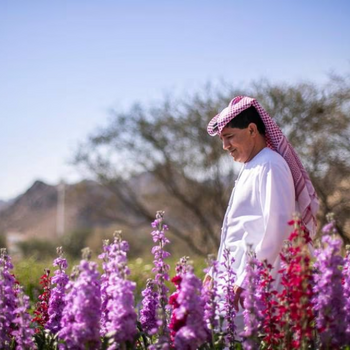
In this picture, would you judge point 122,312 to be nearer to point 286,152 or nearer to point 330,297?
point 330,297

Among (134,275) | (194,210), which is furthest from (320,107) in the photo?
(134,275)

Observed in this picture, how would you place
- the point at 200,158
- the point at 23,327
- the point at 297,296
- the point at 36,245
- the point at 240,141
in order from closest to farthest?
the point at 297,296 → the point at 23,327 → the point at 240,141 → the point at 200,158 → the point at 36,245

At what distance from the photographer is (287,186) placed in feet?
13.2

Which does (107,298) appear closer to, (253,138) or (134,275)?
(253,138)

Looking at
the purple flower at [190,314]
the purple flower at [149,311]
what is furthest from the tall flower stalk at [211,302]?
the purple flower at [149,311]

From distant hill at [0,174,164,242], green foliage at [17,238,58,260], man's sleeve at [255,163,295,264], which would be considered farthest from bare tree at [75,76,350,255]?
man's sleeve at [255,163,295,264]

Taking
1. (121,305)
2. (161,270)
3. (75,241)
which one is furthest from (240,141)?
(75,241)

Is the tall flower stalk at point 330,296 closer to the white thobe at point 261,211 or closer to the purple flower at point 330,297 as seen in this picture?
the purple flower at point 330,297

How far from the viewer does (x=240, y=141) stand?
432 cm

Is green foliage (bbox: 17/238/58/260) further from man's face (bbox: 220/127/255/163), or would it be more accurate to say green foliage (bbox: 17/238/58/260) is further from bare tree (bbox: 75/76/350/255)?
man's face (bbox: 220/127/255/163)

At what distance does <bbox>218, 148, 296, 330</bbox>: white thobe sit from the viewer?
155 inches

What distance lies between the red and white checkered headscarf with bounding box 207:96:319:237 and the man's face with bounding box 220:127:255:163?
0.06 m

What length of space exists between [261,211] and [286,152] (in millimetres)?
508

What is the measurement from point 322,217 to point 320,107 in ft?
9.05
